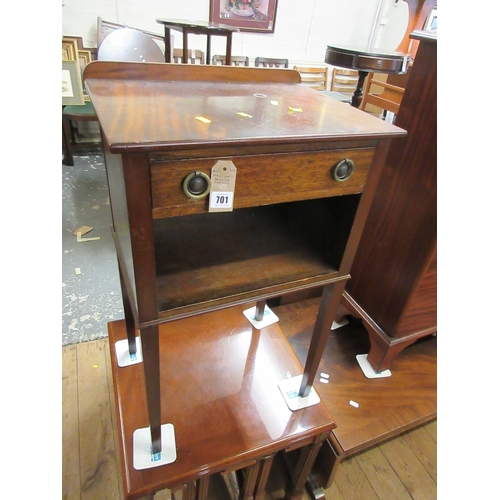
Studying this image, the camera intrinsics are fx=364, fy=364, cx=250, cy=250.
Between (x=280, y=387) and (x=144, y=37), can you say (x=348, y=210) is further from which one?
(x=144, y=37)

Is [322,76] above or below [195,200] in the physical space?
below

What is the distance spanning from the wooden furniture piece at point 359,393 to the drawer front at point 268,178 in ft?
2.48

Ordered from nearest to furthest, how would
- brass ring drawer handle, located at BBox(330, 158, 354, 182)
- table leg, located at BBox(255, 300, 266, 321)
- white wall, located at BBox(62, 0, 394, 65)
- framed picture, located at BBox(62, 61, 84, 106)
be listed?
brass ring drawer handle, located at BBox(330, 158, 354, 182) < table leg, located at BBox(255, 300, 266, 321) < framed picture, located at BBox(62, 61, 84, 106) < white wall, located at BBox(62, 0, 394, 65)

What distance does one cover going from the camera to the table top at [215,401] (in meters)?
0.81

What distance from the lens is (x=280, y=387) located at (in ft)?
3.25

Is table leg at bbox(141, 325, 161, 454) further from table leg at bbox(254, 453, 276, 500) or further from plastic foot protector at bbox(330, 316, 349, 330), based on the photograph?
plastic foot protector at bbox(330, 316, 349, 330)

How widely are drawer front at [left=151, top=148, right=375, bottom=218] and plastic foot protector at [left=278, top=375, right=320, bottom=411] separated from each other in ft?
1.95

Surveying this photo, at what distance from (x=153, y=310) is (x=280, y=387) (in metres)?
0.55

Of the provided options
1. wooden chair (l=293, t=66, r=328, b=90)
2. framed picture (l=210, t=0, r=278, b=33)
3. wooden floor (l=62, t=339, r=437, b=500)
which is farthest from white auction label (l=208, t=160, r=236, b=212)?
wooden chair (l=293, t=66, r=328, b=90)

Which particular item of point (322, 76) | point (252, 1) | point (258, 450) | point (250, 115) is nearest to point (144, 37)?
point (252, 1)

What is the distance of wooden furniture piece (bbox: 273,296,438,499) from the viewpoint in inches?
41.3

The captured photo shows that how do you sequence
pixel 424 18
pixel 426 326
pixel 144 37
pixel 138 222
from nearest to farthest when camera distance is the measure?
pixel 138 222
pixel 426 326
pixel 144 37
pixel 424 18

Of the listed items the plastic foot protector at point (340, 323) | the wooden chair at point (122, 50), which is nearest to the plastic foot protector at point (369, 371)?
the plastic foot protector at point (340, 323)

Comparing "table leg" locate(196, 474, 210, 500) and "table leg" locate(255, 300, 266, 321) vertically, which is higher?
"table leg" locate(255, 300, 266, 321)
